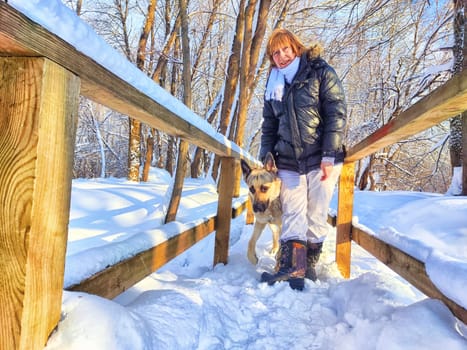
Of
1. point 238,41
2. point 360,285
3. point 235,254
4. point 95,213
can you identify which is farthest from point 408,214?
point 238,41

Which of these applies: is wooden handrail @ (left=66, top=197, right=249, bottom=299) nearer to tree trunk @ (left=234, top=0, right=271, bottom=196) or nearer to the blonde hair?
the blonde hair

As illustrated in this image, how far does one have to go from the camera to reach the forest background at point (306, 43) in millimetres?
6136

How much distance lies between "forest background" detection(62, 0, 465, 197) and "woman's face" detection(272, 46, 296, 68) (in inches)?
41.1

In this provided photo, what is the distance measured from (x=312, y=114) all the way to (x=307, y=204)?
0.71 m

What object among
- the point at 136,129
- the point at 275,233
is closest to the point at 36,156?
the point at 275,233

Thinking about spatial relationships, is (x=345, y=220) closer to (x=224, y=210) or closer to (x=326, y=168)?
(x=326, y=168)

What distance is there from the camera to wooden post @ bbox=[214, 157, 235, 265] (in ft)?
8.87

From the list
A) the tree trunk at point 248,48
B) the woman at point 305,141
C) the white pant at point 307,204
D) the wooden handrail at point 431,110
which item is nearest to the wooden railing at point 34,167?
the wooden handrail at point 431,110

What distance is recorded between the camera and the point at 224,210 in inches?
110

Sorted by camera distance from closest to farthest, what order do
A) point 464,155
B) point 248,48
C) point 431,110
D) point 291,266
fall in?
point 431,110, point 291,266, point 464,155, point 248,48

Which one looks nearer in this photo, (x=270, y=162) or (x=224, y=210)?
(x=270, y=162)

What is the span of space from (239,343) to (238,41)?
816 cm

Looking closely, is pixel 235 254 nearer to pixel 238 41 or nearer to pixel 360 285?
pixel 360 285

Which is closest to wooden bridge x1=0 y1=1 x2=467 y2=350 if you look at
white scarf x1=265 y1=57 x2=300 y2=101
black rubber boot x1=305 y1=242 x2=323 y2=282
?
black rubber boot x1=305 y1=242 x2=323 y2=282
